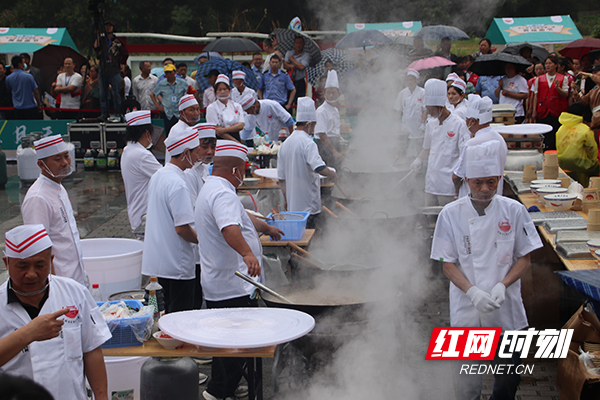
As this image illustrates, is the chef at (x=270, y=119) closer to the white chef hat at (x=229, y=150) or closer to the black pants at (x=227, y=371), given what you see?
the white chef hat at (x=229, y=150)

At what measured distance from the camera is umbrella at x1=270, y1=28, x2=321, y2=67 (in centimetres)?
1223

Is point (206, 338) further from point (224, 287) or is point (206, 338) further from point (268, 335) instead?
point (224, 287)

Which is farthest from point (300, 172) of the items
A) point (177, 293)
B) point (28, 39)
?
point (28, 39)

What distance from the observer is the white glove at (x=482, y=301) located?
3342mm

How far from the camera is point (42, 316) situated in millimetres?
2428

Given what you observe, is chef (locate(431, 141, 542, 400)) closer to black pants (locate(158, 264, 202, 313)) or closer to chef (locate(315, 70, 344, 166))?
black pants (locate(158, 264, 202, 313))

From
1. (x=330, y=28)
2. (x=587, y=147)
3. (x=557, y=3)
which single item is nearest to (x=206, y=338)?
(x=587, y=147)

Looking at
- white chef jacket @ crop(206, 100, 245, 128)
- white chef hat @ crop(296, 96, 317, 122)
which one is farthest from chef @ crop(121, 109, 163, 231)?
white chef jacket @ crop(206, 100, 245, 128)

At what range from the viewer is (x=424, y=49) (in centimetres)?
1303

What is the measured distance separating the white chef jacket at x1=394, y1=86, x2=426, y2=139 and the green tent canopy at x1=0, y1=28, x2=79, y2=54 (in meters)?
17.0

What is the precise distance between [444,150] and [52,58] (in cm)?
1481

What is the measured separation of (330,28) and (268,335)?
1740 cm

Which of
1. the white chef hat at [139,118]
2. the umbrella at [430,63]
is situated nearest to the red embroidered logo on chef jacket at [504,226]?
the white chef hat at [139,118]

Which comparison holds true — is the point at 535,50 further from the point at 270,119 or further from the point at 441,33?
the point at 270,119
